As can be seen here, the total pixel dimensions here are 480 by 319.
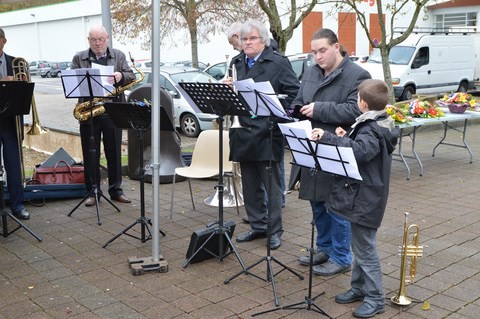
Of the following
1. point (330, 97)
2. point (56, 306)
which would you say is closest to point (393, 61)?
point (330, 97)

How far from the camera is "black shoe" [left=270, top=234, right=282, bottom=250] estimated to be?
16.6 ft

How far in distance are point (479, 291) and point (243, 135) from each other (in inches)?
87.5

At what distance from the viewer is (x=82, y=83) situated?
18.7 ft

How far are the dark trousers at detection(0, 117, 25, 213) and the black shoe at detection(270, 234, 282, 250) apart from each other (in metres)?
2.71

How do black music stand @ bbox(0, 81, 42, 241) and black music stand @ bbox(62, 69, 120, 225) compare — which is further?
black music stand @ bbox(62, 69, 120, 225)

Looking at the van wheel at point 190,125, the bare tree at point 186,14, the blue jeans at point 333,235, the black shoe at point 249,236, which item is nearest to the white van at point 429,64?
the van wheel at point 190,125

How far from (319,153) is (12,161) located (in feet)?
11.9

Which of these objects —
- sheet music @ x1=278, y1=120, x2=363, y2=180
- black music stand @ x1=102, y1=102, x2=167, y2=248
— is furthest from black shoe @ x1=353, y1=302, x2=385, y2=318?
black music stand @ x1=102, y1=102, x2=167, y2=248

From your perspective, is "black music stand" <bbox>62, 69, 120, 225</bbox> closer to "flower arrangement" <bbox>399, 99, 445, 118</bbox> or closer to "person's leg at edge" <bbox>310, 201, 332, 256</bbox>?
"person's leg at edge" <bbox>310, 201, 332, 256</bbox>

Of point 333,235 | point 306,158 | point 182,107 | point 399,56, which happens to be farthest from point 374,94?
point 399,56

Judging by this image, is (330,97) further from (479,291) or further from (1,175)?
→ (1,175)

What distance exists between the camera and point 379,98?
3.56 m

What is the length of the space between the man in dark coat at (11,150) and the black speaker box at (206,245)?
221 centimetres

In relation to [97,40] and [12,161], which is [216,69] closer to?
[97,40]
